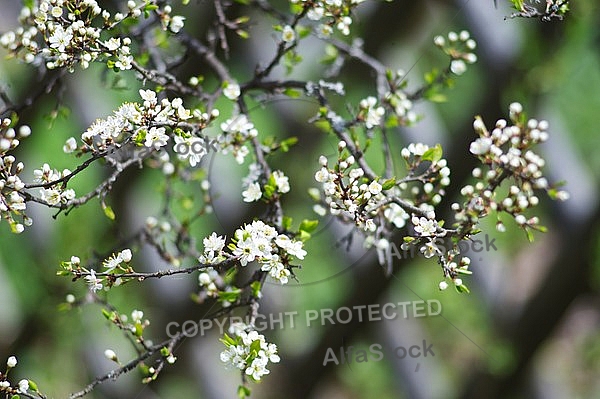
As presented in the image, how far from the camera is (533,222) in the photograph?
0.44 m

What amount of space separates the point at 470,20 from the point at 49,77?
0.45 m

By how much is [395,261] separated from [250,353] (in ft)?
1.38

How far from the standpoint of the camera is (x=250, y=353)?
41 cm

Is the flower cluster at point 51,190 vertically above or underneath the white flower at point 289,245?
above

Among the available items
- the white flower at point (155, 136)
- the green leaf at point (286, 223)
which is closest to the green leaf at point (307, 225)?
the green leaf at point (286, 223)

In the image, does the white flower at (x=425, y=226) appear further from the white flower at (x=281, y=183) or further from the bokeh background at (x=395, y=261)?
the bokeh background at (x=395, y=261)

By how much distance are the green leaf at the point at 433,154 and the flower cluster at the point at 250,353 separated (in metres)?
0.15

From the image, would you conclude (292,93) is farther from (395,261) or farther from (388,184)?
(395,261)

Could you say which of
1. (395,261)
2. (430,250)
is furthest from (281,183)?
(395,261)

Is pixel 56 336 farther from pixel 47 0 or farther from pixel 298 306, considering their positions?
pixel 47 0

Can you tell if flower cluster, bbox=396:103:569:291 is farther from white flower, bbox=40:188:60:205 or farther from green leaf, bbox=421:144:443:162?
white flower, bbox=40:188:60:205

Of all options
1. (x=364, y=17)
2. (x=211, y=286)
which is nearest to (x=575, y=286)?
(x=364, y=17)

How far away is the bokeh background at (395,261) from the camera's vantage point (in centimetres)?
79

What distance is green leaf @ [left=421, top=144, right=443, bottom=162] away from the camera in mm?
450
